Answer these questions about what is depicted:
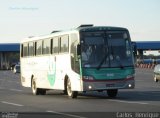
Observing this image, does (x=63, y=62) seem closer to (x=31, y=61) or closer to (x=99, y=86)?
(x=99, y=86)

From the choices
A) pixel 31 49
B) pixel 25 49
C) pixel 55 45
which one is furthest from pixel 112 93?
pixel 25 49

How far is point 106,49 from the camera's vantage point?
24.9 meters

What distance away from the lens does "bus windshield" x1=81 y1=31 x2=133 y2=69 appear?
81.3 feet

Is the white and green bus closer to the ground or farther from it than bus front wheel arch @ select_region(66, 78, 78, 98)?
farther from it

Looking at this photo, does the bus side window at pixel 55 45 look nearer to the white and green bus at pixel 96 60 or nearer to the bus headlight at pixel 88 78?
the white and green bus at pixel 96 60

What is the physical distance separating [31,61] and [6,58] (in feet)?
430

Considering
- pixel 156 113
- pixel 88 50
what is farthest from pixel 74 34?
pixel 156 113

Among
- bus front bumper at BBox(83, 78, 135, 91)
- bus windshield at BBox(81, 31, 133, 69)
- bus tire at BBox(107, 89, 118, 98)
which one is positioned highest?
bus windshield at BBox(81, 31, 133, 69)

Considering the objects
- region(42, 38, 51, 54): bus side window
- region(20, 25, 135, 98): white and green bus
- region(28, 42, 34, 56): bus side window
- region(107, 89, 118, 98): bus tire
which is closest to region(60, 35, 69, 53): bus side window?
region(20, 25, 135, 98): white and green bus

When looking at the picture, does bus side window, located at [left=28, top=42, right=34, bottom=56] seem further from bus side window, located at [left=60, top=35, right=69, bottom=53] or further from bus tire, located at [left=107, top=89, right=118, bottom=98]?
bus tire, located at [left=107, top=89, right=118, bottom=98]

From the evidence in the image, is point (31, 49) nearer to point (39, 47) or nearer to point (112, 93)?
point (39, 47)

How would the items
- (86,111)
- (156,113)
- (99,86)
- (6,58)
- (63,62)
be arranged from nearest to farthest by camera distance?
1. (156,113)
2. (86,111)
3. (99,86)
4. (63,62)
5. (6,58)

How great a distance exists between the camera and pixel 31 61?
3244cm

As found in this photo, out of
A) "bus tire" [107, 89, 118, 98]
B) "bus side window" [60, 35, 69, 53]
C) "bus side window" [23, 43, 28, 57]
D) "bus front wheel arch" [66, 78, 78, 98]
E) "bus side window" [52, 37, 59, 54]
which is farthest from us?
"bus side window" [23, 43, 28, 57]
